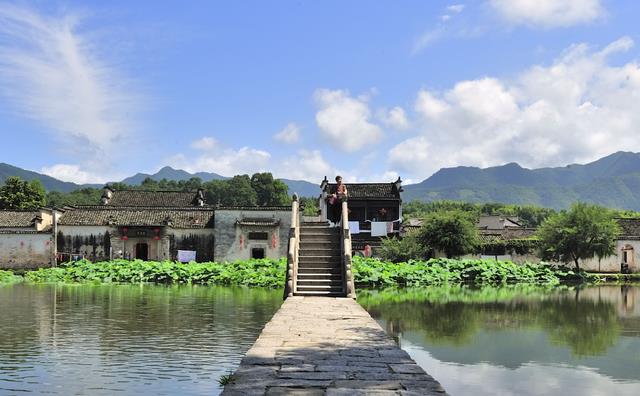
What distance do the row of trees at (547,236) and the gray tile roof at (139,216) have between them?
11085 mm

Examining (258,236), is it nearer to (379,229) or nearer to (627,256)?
(379,229)

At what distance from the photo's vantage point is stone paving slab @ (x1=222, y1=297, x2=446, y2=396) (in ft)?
17.4

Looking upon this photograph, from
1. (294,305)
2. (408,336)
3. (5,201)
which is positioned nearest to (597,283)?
(408,336)

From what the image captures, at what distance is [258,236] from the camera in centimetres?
3772

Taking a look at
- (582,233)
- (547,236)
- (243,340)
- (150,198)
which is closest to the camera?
(243,340)

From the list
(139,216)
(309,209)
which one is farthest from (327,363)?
(309,209)

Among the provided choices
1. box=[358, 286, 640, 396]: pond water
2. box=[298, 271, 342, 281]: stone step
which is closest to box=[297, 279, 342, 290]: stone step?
box=[298, 271, 342, 281]: stone step

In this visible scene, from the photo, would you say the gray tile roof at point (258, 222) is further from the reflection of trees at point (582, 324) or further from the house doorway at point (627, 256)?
the house doorway at point (627, 256)

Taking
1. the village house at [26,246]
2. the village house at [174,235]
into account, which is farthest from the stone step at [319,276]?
the village house at [26,246]

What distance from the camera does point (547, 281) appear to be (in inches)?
1218

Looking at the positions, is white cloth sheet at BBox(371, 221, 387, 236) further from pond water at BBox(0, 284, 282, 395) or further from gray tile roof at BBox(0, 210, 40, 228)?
pond water at BBox(0, 284, 282, 395)

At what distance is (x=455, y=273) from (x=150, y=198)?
1022 inches

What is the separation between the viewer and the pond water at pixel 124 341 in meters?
8.28

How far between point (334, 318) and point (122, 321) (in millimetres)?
6198
